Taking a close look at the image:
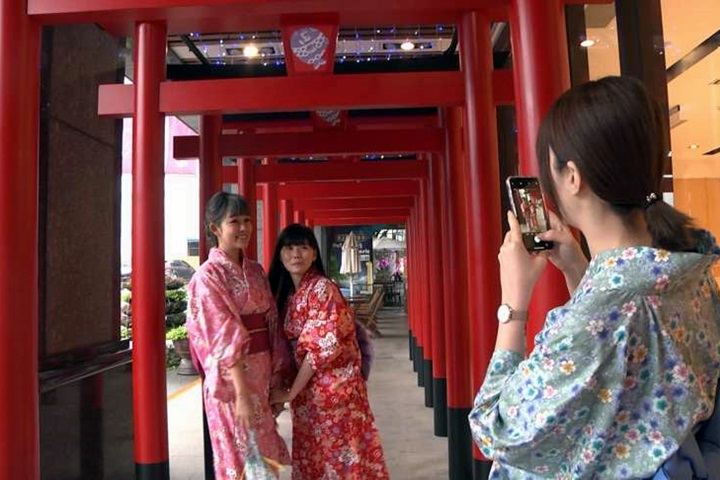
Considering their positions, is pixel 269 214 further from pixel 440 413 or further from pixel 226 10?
pixel 226 10

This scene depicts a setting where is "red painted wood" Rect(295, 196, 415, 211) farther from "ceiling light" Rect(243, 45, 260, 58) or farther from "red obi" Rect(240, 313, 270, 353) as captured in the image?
"red obi" Rect(240, 313, 270, 353)

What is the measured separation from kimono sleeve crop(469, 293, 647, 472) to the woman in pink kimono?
5.64 feet

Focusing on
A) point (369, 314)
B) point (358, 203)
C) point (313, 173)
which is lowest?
point (369, 314)

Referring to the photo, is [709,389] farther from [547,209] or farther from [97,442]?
[97,442]

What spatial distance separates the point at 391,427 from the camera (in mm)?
5250

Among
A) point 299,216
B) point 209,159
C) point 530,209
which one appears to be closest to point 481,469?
point 530,209

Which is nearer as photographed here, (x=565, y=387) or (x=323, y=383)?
(x=565, y=387)

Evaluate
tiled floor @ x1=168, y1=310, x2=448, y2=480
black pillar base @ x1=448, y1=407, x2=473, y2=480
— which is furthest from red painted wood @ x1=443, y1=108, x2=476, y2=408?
tiled floor @ x1=168, y1=310, x2=448, y2=480

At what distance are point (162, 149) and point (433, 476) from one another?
2.80 meters

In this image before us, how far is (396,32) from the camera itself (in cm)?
469

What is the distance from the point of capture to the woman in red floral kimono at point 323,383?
2584mm

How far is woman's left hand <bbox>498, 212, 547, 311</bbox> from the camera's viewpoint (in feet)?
2.97

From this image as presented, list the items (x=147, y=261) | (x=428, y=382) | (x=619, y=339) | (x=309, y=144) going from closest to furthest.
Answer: (x=619, y=339) < (x=147, y=261) < (x=309, y=144) < (x=428, y=382)

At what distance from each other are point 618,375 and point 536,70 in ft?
4.73
